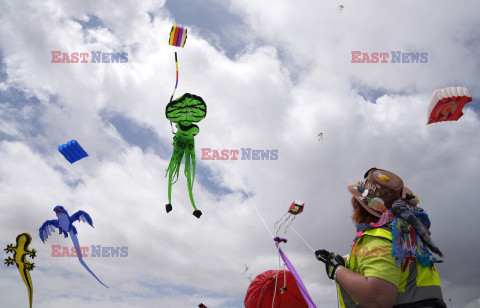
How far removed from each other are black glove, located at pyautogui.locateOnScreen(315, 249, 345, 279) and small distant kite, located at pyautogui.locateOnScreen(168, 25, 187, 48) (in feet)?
19.2

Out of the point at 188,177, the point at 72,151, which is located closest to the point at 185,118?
the point at 188,177

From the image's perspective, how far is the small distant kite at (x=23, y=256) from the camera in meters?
9.68

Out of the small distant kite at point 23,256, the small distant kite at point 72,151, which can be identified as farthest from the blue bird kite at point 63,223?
the small distant kite at point 72,151

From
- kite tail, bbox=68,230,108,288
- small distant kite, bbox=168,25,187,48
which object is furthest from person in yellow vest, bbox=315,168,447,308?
kite tail, bbox=68,230,108,288

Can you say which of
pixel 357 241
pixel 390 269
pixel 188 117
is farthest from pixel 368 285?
pixel 188 117

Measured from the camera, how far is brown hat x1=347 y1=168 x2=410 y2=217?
3193mm

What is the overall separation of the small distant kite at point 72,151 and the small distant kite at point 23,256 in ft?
11.1

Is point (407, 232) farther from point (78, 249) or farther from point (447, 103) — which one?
point (78, 249)

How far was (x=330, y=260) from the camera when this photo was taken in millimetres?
3039

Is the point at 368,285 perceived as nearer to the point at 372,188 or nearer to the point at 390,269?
the point at 390,269

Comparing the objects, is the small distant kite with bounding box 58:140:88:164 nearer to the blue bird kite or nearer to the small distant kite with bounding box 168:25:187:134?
the blue bird kite

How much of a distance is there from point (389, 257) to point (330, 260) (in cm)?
59

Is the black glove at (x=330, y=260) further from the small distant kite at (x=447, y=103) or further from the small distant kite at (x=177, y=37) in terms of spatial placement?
the small distant kite at (x=447, y=103)

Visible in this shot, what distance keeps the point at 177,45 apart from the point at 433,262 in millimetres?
6506
